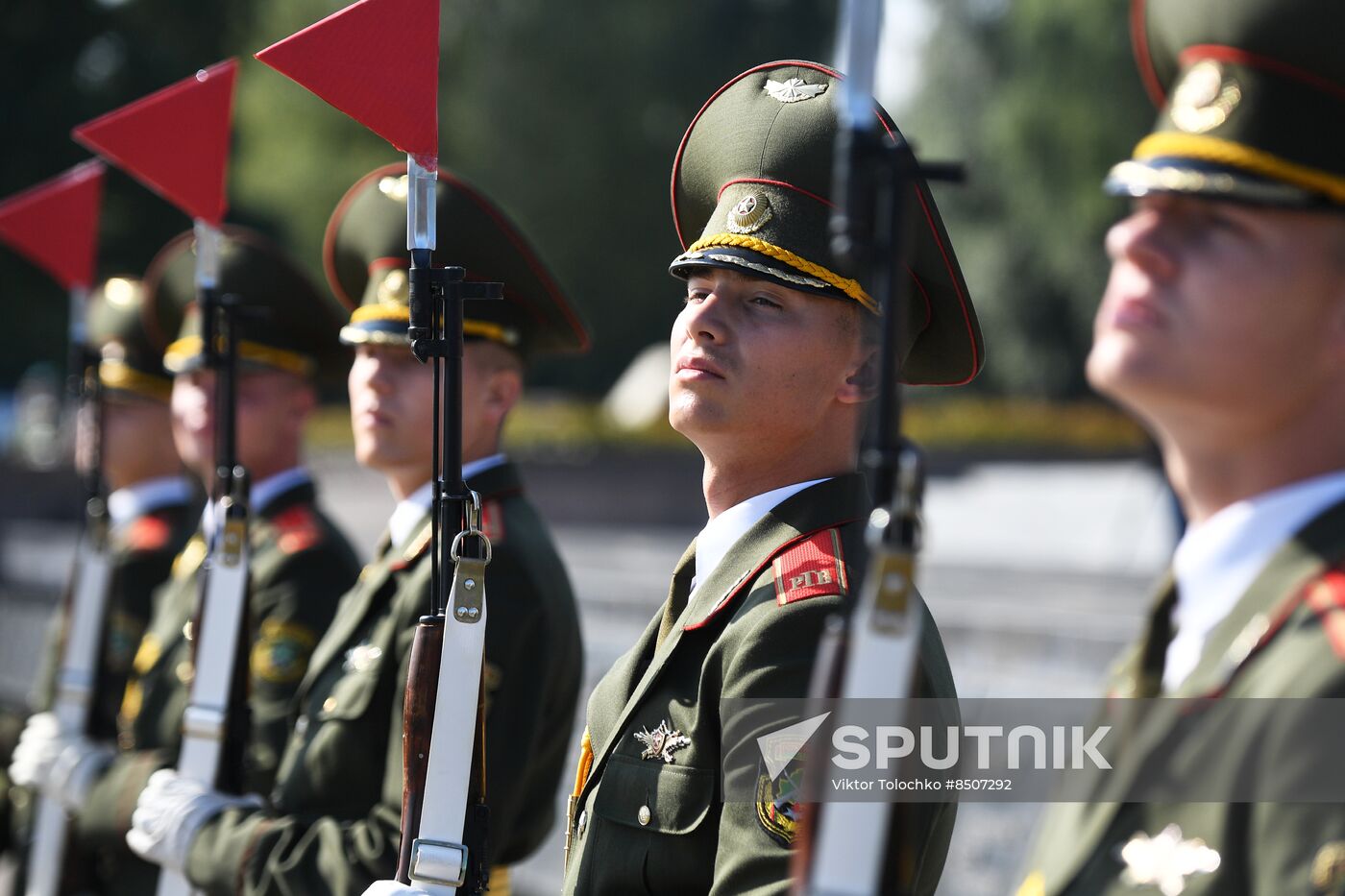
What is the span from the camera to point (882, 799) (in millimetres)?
1877

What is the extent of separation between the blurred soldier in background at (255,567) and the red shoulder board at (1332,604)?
9.41 ft

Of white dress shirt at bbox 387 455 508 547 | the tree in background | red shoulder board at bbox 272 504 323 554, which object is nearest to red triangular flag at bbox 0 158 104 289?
red shoulder board at bbox 272 504 323 554

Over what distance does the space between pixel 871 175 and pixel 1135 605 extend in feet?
39.6

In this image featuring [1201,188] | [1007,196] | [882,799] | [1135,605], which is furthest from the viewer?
[1007,196]

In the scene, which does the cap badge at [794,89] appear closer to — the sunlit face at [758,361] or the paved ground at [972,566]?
the sunlit face at [758,361]

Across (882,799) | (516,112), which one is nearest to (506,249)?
(882,799)

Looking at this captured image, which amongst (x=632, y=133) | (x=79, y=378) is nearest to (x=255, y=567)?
(x=79, y=378)

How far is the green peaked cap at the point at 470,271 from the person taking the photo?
3803mm

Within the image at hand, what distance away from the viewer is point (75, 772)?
4.55m

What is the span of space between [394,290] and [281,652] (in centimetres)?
107

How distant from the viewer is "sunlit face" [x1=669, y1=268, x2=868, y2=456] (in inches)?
106

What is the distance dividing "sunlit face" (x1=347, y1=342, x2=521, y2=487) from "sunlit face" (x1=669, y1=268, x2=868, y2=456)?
1082 millimetres

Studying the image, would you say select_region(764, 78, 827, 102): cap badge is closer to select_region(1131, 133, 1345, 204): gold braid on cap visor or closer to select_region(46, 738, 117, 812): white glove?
select_region(1131, 133, 1345, 204): gold braid on cap visor

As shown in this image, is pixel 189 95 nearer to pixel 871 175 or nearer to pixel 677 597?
pixel 677 597
